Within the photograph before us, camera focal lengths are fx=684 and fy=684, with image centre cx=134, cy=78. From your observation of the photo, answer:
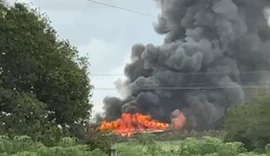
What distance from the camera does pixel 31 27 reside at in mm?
22859

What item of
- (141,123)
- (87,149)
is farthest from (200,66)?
(87,149)

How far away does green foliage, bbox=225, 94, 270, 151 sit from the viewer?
104 feet

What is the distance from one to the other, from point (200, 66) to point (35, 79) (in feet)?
133

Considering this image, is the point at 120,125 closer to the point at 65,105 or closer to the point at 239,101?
the point at 239,101

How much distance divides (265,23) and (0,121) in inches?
1938

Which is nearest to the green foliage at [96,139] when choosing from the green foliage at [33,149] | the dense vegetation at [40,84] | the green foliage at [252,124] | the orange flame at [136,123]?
the dense vegetation at [40,84]

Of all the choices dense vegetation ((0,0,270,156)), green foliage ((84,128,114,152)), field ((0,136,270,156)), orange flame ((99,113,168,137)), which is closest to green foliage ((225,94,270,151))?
green foliage ((84,128,114,152))

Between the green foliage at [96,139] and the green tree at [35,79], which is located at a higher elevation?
the green tree at [35,79]

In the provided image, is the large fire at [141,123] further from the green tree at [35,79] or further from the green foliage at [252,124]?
the green tree at [35,79]

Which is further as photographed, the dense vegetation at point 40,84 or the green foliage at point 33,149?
the dense vegetation at point 40,84

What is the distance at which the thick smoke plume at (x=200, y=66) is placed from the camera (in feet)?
202

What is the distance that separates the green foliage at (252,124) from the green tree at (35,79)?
390 inches

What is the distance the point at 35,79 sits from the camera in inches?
901

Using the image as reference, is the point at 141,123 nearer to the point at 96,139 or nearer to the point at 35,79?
the point at 96,139
